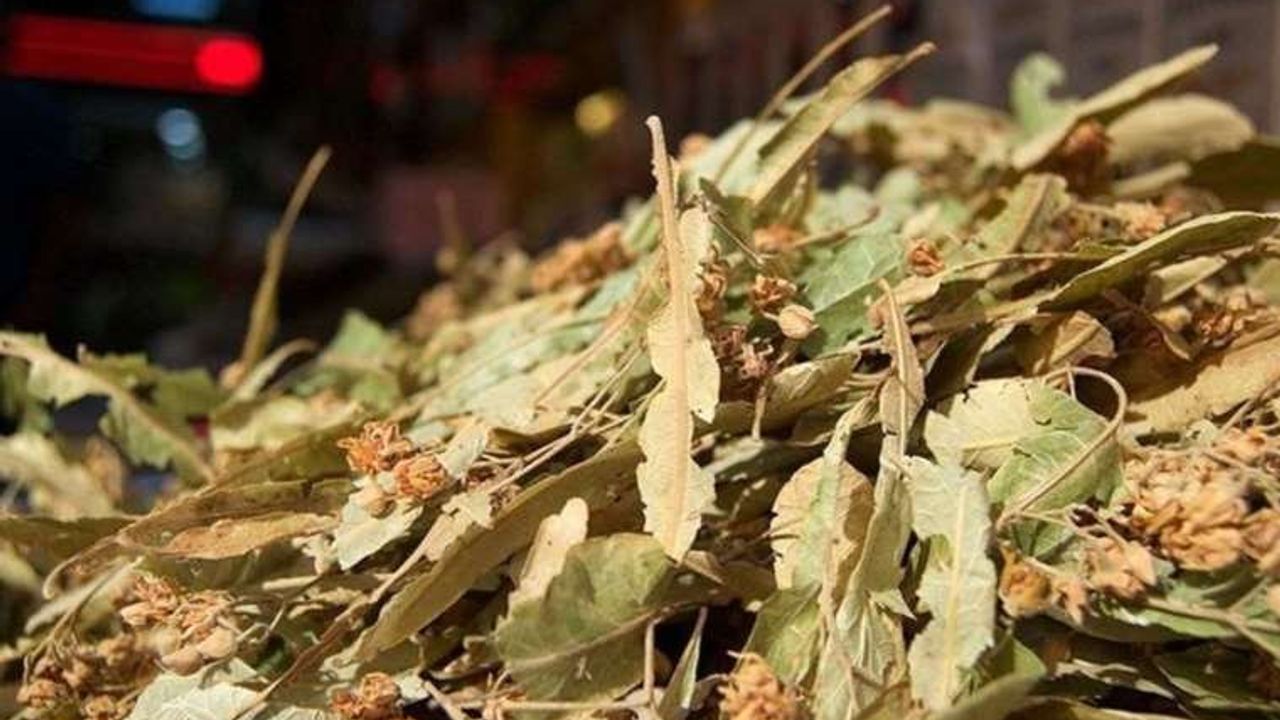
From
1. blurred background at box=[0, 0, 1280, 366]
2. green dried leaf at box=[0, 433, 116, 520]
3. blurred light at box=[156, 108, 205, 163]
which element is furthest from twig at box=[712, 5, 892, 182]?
blurred light at box=[156, 108, 205, 163]

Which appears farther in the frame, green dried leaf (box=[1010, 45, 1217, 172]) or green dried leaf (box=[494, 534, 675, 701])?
green dried leaf (box=[1010, 45, 1217, 172])

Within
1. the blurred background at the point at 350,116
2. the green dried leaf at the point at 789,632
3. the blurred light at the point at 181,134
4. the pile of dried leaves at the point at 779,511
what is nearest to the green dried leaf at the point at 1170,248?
the pile of dried leaves at the point at 779,511

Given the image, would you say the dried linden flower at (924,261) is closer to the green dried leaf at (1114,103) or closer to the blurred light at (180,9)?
the green dried leaf at (1114,103)

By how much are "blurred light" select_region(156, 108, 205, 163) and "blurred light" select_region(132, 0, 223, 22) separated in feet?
0.30

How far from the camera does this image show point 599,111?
1359 mm

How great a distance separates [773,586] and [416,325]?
14.0 inches

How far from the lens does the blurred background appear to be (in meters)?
0.98

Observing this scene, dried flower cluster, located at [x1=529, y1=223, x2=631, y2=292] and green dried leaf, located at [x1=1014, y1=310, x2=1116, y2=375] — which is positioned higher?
dried flower cluster, located at [x1=529, y1=223, x2=631, y2=292]

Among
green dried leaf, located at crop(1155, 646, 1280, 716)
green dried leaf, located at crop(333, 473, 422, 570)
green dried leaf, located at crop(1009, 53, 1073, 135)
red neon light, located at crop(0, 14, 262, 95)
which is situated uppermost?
red neon light, located at crop(0, 14, 262, 95)

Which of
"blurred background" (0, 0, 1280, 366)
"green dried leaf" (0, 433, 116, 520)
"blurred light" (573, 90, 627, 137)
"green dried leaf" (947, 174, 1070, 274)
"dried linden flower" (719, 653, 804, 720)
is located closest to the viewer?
"dried linden flower" (719, 653, 804, 720)

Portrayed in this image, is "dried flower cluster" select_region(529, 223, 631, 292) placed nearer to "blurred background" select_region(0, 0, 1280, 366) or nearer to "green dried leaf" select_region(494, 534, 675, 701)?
"green dried leaf" select_region(494, 534, 675, 701)

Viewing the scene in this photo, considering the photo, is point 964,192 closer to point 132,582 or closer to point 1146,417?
point 1146,417

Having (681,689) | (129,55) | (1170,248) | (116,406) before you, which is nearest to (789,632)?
(681,689)

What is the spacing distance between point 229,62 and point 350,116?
196mm
